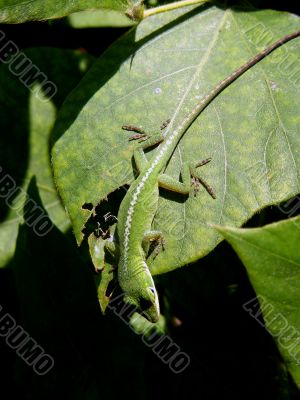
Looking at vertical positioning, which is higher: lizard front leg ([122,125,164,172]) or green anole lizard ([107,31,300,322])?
lizard front leg ([122,125,164,172])

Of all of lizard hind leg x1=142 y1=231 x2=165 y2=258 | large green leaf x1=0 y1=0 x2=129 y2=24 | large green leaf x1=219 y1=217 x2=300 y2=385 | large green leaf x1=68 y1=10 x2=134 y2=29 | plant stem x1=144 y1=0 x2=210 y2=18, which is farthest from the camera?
large green leaf x1=68 y1=10 x2=134 y2=29

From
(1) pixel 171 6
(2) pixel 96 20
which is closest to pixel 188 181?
(1) pixel 171 6

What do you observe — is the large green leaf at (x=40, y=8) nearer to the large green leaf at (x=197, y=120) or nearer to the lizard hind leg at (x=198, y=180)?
the large green leaf at (x=197, y=120)

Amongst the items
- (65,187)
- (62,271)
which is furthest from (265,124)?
(62,271)

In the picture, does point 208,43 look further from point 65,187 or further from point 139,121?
point 65,187

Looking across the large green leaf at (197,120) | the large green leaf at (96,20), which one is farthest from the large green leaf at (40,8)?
the large green leaf at (96,20)

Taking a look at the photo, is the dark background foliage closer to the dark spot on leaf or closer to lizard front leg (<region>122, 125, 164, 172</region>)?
the dark spot on leaf

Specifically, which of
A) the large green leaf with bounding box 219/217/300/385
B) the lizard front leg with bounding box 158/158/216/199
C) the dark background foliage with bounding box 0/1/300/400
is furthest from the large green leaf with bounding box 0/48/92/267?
the large green leaf with bounding box 219/217/300/385
